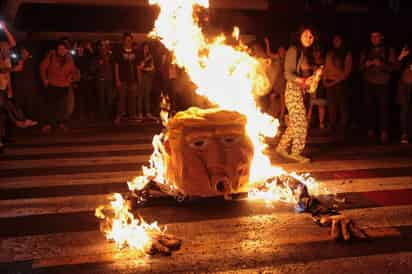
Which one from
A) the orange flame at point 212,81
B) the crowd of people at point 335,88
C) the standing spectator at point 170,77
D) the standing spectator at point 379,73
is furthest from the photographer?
the standing spectator at point 170,77

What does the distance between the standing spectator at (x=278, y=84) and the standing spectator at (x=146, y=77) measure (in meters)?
3.23

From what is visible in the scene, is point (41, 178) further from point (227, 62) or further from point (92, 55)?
point (92, 55)

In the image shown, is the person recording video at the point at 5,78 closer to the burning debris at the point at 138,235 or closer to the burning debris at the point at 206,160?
the burning debris at the point at 206,160

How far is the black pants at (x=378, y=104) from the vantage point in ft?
36.5

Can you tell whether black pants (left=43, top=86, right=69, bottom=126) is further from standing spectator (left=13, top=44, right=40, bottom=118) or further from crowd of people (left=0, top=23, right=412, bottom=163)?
standing spectator (left=13, top=44, right=40, bottom=118)

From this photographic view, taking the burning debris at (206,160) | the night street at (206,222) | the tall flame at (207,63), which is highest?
the tall flame at (207,63)

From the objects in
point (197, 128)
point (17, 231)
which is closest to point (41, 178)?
point (17, 231)

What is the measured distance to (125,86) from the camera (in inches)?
551

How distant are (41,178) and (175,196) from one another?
2636 mm

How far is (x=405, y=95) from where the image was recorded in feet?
35.8

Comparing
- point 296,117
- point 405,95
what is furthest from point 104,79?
point 405,95

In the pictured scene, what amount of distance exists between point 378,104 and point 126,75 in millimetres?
6474

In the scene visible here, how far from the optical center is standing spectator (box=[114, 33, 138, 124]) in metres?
13.5

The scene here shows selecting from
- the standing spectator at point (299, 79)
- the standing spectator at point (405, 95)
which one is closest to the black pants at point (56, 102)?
the standing spectator at point (299, 79)
